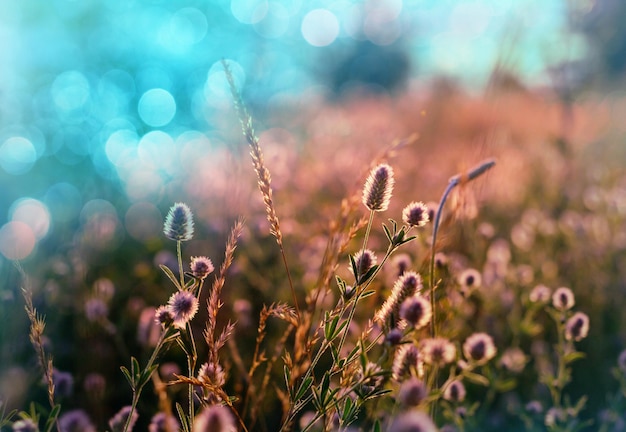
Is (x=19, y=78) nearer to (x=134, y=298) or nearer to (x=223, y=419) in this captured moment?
(x=134, y=298)

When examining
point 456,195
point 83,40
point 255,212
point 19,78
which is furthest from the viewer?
point 83,40

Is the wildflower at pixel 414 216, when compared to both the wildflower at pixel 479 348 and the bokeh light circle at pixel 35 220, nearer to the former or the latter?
the wildflower at pixel 479 348

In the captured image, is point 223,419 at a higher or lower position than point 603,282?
higher

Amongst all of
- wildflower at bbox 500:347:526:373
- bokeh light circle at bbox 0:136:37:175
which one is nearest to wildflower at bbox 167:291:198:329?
wildflower at bbox 500:347:526:373

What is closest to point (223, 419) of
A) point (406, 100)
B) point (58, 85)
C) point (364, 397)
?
point (364, 397)

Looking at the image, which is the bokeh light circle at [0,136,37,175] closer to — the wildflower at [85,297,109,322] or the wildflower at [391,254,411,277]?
the wildflower at [85,297,109,322]
